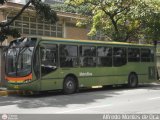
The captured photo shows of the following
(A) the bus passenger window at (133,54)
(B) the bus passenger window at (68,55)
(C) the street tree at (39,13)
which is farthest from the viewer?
(A) the bus passenger window at (133,54)

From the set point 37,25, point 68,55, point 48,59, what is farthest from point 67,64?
point 37,25

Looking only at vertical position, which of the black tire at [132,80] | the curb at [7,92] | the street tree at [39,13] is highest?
the street tree at [39,13]

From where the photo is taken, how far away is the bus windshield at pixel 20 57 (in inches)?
735

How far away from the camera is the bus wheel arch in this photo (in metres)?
20.0

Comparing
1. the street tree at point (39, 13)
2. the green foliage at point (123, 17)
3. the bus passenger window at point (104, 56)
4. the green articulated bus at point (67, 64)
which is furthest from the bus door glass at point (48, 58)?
the green foliage at point (123, 17)

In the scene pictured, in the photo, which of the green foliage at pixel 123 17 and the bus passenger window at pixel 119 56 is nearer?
the bus passenger window at pixel 119 56

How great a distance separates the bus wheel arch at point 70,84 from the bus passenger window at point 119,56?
3386 mm

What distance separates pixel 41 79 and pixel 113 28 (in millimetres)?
12121

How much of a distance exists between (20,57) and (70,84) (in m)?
2.99

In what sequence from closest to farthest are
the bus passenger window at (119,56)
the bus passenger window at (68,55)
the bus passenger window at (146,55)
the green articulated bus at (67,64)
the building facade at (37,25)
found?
the green articulated bus at (67,64) < the bus passenger window at (68,55) < the bus passenger window at (119,56) < the bus passenger window at (146,55) < the building facade at (37,25)

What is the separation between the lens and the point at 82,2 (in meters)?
28.1

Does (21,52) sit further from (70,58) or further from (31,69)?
(70,58)

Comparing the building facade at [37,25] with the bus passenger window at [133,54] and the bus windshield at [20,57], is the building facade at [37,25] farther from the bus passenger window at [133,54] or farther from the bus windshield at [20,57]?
the bus windshield at [20,57]

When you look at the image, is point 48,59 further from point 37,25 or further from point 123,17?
point 123,17
